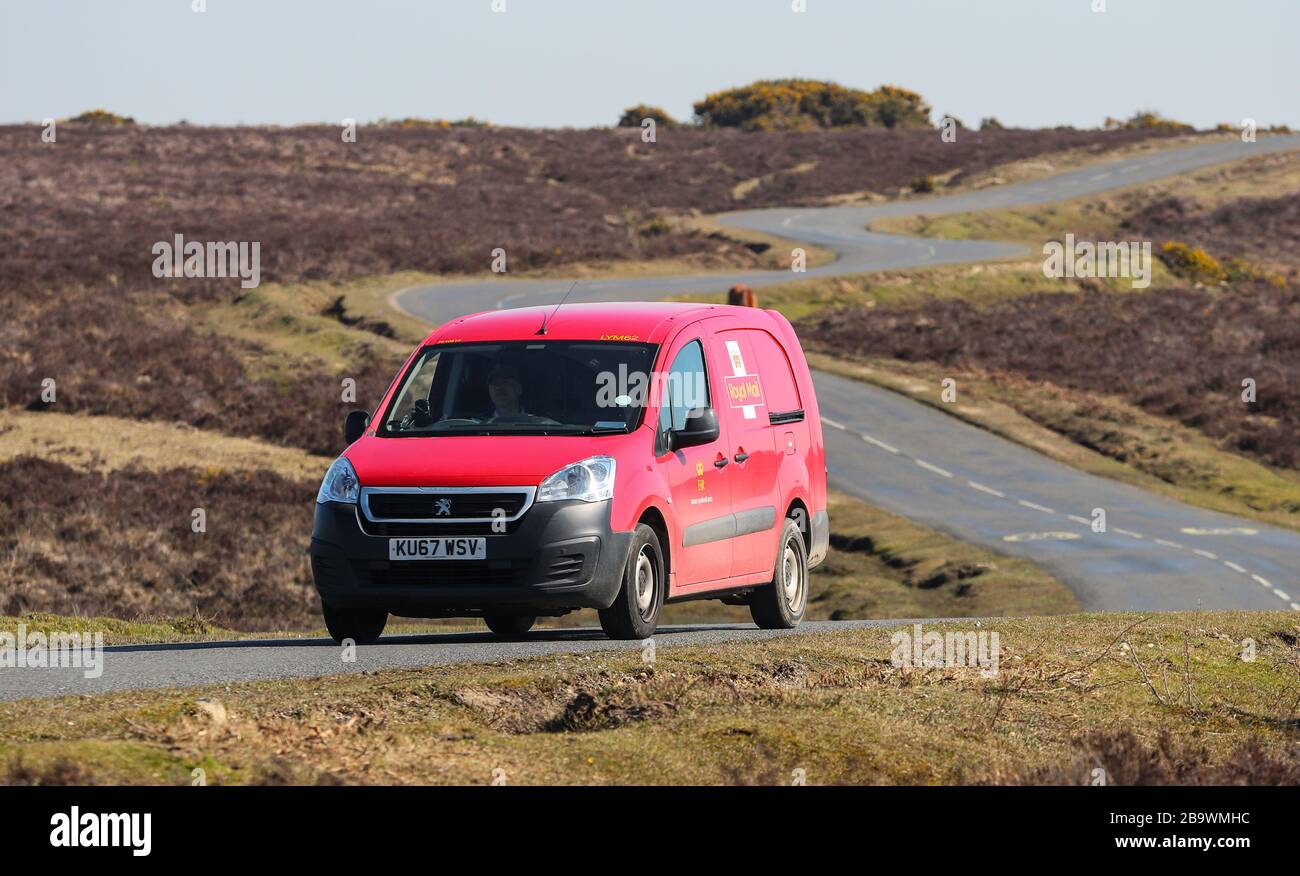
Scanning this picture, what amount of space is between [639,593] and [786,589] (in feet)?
8.26

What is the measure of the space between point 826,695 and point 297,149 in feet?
272

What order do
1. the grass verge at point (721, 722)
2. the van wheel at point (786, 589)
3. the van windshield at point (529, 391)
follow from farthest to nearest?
the van wheel at point (786, 589), the van windshield at point (529, 391), the grass verge at point (721, 722)

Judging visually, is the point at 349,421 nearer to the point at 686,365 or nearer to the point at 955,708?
the point at 686,365

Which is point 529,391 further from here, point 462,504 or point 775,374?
point 775,374

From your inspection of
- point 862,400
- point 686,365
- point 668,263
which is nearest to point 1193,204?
point 668,263

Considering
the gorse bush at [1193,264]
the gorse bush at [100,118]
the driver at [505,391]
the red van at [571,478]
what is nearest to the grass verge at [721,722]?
the red van at [571,478]

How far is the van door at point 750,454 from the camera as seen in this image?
12594mm

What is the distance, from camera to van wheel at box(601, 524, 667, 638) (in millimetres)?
11188

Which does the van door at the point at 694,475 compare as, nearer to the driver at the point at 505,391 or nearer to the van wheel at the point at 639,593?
the van wheel at the point at 639,593

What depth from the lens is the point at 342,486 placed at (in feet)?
36.3

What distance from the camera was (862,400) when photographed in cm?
4428

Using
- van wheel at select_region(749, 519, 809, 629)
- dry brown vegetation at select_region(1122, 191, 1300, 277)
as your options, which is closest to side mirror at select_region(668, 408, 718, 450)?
van wheel at select_region(749, 519, 809, 629)

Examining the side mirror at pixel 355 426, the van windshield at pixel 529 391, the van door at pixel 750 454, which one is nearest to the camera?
the van windshield at pixel 529 391

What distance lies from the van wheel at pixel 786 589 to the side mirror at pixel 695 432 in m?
1.91
